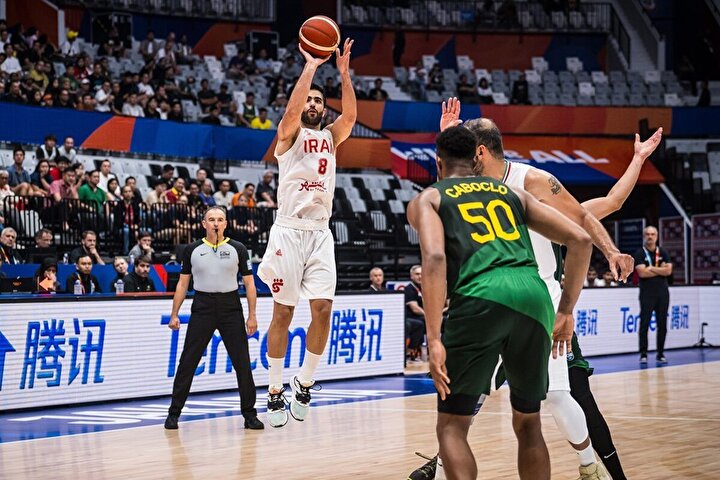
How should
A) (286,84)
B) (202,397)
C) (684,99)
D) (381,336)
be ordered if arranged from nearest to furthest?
1. (202,397)
2. (381,336)
3. (286,84)
4. (684,99)

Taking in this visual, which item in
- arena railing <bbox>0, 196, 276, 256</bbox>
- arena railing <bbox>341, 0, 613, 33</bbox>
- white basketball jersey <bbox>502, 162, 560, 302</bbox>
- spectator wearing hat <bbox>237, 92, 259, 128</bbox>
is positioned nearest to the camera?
white basketball jersey <bbox>502, 162, 560, 302</bbox>

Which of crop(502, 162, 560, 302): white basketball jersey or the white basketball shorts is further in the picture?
the white basketball shorts

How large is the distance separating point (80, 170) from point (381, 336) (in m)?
6.16

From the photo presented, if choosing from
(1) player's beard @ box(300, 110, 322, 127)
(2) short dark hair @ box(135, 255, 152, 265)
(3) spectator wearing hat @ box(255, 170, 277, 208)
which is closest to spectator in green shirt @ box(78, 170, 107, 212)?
(2) short dark hair @ box(135, 255, 152, 265)

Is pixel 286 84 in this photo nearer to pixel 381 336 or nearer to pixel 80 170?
pixel 80 170

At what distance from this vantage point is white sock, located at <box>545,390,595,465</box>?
20.4 feet

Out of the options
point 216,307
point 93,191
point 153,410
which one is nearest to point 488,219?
point 216,307

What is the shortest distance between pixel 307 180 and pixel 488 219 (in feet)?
9.28

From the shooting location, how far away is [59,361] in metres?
12.1

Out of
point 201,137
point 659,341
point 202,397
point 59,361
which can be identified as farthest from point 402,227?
point 59,361

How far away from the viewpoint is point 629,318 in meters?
19.7

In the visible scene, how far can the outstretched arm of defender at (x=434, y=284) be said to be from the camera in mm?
4777

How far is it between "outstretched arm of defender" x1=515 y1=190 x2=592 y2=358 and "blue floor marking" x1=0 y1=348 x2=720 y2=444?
6362mm

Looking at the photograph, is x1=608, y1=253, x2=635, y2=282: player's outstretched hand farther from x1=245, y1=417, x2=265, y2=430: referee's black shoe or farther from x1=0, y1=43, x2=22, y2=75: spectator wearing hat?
x1=0, y1=43, x2=22, y2=75: spectator wearing hat
